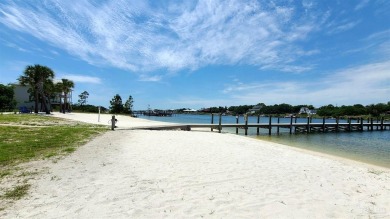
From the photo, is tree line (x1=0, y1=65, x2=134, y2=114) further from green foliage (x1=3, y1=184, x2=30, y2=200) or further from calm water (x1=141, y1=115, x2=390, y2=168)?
green foliage (x1=3, y1=184, x2=30, y2=200)

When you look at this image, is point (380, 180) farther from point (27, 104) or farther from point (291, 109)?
point (291, 109)

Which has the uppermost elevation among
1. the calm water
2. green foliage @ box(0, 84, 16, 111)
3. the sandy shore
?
green foliage @ box(0, 84, 16, 111)

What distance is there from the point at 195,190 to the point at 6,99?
61.4m

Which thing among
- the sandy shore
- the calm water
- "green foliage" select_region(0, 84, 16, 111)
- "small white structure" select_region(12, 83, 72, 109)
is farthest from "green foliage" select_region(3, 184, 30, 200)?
"small white structure" select_region(12, 83, 72, 109)

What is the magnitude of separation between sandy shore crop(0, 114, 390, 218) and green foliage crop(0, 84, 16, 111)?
5479 cm

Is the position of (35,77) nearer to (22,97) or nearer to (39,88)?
(39,88)

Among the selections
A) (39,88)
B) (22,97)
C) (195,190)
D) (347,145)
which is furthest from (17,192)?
(22,97)

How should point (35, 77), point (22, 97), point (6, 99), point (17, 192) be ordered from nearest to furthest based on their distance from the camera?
point (17, 192) → point (35, 77) → point (6, 99) → point (22, 97)

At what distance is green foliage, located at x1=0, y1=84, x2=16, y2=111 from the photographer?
175 ft

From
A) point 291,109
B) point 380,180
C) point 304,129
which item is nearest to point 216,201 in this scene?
point 380,180

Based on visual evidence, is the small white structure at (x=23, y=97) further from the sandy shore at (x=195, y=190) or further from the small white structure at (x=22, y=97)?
the sandy shore at (x=195, y=190)

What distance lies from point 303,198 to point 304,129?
42460 mm

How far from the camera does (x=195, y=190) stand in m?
6.58

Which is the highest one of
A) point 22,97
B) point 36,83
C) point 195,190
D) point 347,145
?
point 36,83
